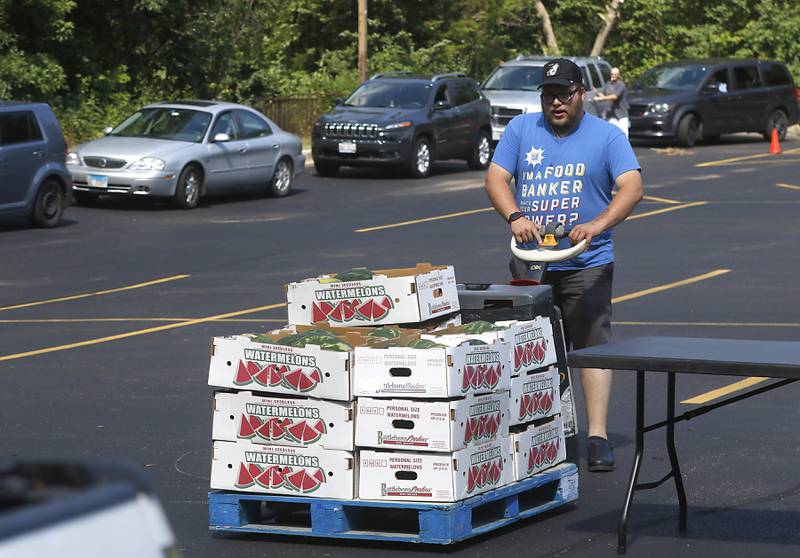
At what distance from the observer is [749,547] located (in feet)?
21.0

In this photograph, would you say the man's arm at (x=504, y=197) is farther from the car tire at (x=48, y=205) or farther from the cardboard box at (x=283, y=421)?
the car tire at (x=48, y=205)

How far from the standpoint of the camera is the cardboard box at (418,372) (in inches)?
249

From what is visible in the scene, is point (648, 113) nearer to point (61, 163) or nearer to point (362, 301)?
point (61, 163)

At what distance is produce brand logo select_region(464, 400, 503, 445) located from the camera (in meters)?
6.43

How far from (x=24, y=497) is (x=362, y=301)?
4.73 m

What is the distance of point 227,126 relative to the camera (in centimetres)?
2362

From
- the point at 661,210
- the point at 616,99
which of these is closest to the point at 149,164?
the point at 661,210

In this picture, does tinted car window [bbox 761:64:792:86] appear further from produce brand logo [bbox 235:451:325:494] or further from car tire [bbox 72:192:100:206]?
produce brand logo [bbox 235:451:325:494]

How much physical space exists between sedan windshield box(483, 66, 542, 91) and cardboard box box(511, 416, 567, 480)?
26.6m

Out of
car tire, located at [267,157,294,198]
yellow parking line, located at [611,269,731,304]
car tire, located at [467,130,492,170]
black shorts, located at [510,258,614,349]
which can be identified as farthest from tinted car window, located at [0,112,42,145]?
black shorts, located at [510,258,614,349]

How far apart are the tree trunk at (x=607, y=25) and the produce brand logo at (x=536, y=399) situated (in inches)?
1713

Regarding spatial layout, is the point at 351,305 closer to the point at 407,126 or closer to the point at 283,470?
the point at 283,470

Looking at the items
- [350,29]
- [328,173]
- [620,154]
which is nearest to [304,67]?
[350,29]

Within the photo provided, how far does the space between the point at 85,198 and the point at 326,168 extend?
6.25 meters
